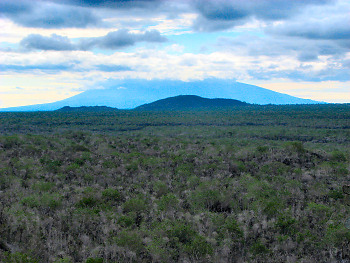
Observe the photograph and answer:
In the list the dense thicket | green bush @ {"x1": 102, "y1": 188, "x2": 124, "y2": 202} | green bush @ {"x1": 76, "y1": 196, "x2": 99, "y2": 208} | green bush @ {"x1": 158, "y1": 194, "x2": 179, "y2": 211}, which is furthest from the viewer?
green bush @ {"x1": 102, "y1": 188, "x2": 124, "y2": 202}

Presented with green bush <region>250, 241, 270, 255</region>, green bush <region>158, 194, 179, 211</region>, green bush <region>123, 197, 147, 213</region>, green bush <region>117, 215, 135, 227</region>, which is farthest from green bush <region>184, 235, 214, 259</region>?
green bush <region>123, 197, 147, 213</region>

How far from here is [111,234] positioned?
26.0ft

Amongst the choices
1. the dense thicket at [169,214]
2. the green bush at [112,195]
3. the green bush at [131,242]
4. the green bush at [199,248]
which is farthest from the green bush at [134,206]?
the green bush at [199,248]

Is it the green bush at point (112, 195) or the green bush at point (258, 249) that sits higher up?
the green bush at point (112, 195)

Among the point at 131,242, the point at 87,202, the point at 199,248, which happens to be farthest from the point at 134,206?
the point at 199,248

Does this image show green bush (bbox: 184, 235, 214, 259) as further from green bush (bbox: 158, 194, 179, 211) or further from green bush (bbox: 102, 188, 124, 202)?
green bush (bbox: 102, 188, 124, 202)

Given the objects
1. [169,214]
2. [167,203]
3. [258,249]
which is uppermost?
[167,203]

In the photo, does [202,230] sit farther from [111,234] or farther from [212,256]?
[111,234]

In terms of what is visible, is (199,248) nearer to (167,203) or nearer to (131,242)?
(131,242)

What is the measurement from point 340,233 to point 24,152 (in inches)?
726

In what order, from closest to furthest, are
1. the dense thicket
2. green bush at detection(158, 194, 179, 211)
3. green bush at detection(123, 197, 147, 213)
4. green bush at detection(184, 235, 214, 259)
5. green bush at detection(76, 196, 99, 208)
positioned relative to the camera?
green bush at detection(184, 235, 214, 259) < the dense thicket < green bush at detection(123, 197, 147, 213) < green bush at detection(158, 194, 179, 211) < green bush at detection(76, 196, 99, 208)

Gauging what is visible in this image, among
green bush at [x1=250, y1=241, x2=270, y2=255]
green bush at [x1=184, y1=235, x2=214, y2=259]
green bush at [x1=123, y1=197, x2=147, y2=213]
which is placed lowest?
green bush at [x1=250, y1=241, x2=270, y2=255]

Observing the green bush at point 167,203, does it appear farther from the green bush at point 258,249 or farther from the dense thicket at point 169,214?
the green bush at point 258,249

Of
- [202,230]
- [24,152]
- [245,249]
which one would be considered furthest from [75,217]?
[24,152]
